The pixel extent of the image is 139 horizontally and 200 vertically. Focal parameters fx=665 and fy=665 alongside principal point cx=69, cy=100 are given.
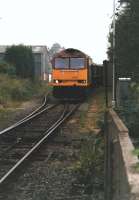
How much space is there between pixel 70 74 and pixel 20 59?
607 inches

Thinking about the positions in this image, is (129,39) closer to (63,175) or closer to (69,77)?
(63,175)

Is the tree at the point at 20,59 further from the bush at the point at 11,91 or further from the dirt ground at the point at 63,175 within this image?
the dirt ground at the point at 63,175

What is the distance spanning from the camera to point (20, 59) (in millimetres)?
53750

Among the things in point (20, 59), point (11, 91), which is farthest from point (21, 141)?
point (20, 59)

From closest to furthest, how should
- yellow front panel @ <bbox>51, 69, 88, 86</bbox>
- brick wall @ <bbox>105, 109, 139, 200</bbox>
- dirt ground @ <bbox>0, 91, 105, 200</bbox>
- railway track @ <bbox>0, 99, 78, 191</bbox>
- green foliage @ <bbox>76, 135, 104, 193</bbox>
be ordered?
brick wall @ <bbox>105, 109, 139, 200</bbox>
dirt ground @ <bbox>0, 91, 105, 200</bbox>
green foliage @ <bbox>76, 135, 104, 193</bbox>
railway track @ <bbox>0, 99, 78, 191</bbox>
yellow front panel @ <bbox>51, 69, 88, 86</bbox>

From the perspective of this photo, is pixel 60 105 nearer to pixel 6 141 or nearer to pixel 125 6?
pixel 125 6

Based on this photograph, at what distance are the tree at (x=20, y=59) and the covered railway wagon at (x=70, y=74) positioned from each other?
574 inches

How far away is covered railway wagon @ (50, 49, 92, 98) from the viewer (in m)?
38.7

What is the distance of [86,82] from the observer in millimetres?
38875

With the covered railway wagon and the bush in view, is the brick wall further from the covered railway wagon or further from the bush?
the covered railway wagon

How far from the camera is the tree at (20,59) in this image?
5378cm

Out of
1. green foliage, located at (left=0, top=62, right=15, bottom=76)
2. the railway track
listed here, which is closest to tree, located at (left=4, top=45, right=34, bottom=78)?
green foliage, located at (left=0, top=62, right=15, bottom=76)

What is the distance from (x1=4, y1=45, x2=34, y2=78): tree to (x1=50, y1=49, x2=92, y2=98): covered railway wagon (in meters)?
14.6

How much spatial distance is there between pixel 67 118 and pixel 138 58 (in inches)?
191
